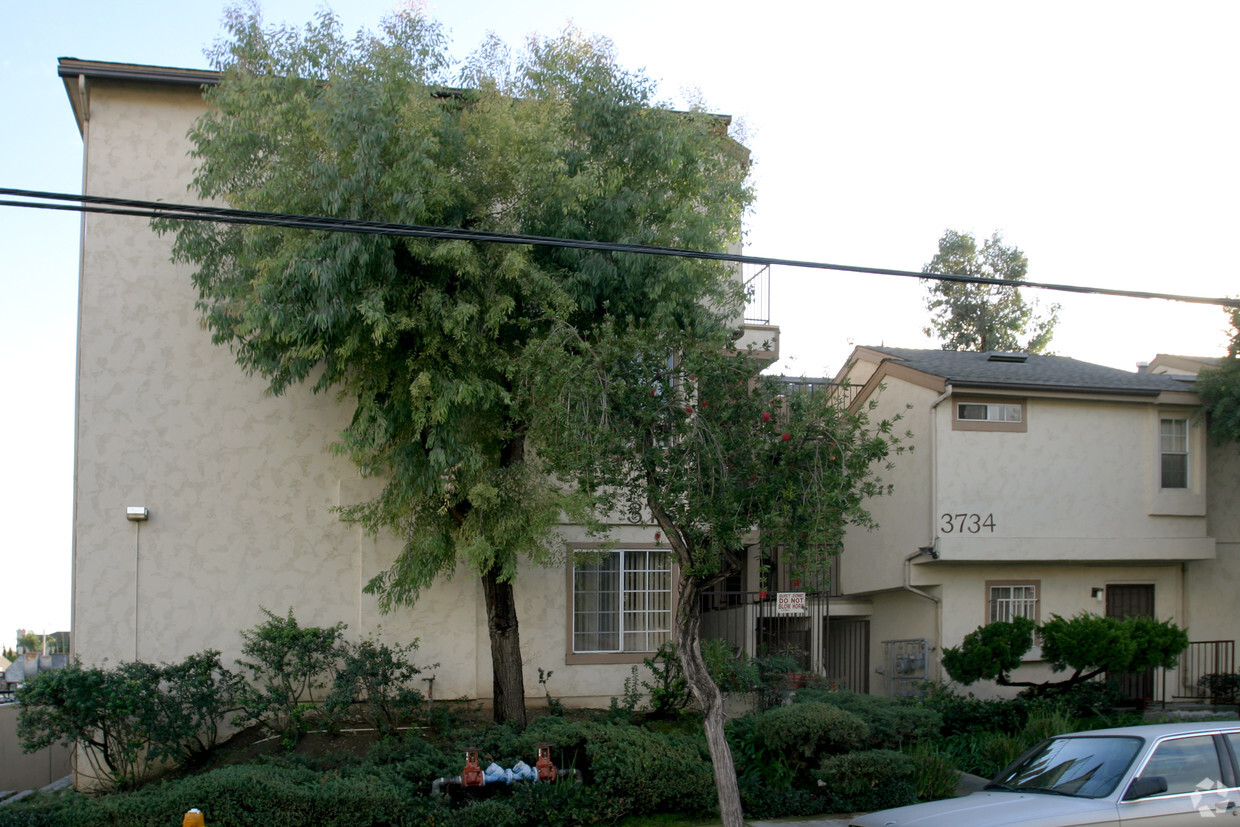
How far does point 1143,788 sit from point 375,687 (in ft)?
30.2

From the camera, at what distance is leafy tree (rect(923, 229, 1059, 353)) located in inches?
1261

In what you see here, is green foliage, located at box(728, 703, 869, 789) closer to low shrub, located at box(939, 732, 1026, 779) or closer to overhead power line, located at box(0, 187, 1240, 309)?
low shrub, located at box(939, 732, 1026, 779)

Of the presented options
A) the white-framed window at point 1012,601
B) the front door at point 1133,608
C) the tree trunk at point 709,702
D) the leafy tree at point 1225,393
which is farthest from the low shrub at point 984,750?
the leafy tree at point 1225,393

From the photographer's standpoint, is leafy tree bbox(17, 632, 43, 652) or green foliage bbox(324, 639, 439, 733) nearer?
green foliage bbox(324, 639, 439, 733)

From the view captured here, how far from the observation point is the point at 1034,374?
59.4 feet

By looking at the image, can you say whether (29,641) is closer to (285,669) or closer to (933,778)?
(285,669)

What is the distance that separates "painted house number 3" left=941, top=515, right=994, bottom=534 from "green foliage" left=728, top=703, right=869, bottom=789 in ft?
18.6

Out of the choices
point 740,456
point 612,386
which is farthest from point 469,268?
point 740,456

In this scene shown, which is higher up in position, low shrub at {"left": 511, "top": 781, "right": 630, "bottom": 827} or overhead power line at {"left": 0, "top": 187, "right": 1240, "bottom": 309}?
overhead power line at {"left": 0, "top": 187, "right": 1240, "bottom": 309}

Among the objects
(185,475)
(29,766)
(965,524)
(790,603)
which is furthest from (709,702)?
(29,766)

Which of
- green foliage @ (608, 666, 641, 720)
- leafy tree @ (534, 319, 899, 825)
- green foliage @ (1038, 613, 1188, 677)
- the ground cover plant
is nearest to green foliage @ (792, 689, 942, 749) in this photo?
the ground cover plant

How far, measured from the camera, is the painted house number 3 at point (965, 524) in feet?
55.5

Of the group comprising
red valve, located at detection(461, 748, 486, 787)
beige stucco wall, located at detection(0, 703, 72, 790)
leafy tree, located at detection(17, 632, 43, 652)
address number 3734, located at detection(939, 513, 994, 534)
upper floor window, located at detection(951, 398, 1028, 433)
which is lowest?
leafy tree, located at detection(17, 632, 43, 652)

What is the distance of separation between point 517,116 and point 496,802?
7938 millimetres
